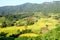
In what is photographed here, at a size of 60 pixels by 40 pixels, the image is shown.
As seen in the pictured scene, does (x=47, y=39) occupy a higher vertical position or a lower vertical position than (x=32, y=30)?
higher

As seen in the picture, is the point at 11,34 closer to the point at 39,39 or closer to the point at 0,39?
the point at 0,39

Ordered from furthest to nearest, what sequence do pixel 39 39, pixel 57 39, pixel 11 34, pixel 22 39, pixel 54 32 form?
pixel 11 34, pixel 22 39, pixel 39 39, pixel 54 32, pixel 57 39

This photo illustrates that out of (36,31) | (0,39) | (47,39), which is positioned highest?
(47,39)

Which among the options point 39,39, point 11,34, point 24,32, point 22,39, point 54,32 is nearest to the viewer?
point 54,32

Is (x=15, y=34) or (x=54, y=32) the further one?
(x=15, y=34)

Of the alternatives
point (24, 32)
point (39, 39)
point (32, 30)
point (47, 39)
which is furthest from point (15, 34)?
point (47, 39)

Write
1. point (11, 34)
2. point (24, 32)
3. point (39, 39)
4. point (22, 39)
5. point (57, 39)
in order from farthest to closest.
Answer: point (24, 32) → point (11, 34) → point (22, 39) → point (39, 39) → point (57, 39)

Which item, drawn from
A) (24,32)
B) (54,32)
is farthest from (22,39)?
(24,32)

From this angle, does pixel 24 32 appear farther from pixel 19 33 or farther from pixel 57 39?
pixel 57 39

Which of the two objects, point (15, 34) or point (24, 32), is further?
point (24, 32)
